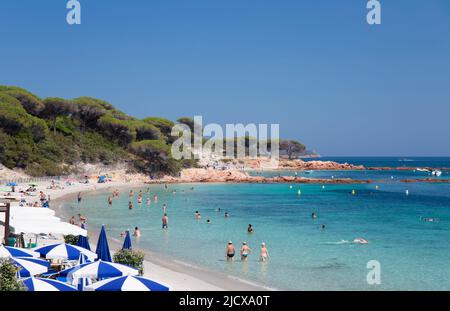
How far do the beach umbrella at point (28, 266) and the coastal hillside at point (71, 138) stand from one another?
44.2m

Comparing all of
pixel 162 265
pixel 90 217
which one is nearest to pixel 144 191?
pixel 90 217

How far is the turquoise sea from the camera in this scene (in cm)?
1608

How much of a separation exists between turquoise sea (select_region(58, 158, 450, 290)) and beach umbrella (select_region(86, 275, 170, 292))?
6.15 m

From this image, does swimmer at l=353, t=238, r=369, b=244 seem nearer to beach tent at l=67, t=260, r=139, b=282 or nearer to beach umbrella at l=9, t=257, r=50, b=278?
beach tent at l=67, t=260, r=139, b=282

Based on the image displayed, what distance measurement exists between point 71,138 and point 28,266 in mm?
58882

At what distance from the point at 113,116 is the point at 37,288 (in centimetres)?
7159

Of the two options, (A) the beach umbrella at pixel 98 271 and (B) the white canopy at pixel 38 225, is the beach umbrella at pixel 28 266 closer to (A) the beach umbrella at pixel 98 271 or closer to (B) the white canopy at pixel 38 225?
(A) the beach umbrella at pixel 98 271

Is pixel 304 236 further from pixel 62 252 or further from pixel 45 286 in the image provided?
pixel 45 286

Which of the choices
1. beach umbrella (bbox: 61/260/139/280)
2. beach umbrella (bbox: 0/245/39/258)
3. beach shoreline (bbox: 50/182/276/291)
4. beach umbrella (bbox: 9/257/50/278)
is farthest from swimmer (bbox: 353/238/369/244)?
beach umbrella (bbox: 9/257/50/278)

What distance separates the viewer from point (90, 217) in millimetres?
31391

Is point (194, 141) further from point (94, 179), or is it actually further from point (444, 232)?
point (444, 232)

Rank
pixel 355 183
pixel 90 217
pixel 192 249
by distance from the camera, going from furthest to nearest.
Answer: pixel 355 183 < pixel 90 217 < pixel 192 249

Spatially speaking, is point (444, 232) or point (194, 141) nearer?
Answer: point (444, 232)

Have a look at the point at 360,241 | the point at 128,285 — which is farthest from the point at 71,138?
the point at 128,285
